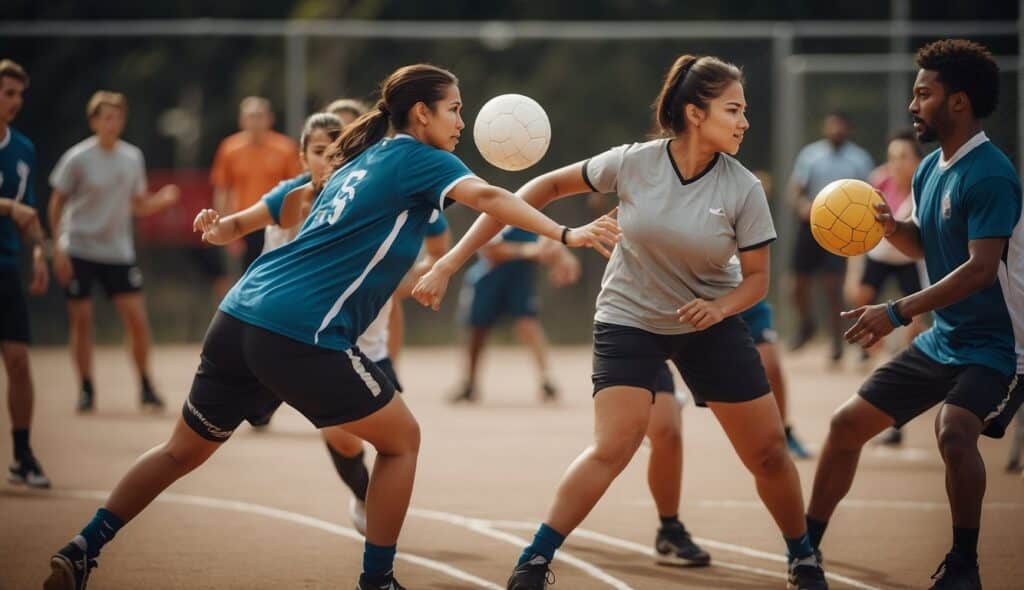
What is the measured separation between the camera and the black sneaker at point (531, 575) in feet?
17.8

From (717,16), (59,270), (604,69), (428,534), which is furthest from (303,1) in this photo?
(428,534)

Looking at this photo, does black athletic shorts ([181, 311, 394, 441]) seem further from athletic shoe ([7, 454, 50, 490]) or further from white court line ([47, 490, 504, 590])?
athletic shoe ([7, 454, 50, 490])

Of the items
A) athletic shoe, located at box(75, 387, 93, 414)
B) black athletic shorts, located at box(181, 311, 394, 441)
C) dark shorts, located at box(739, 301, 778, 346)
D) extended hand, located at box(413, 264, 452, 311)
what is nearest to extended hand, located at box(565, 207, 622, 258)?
extended hand, located at box(413, 264, 452, 311)

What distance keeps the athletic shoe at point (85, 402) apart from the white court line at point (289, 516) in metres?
3.67

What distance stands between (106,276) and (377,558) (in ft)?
22.7

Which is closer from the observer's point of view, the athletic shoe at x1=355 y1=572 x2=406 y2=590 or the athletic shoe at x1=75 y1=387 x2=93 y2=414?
the athletic shoe at x1=355 y1=572 x2=406 y2=590

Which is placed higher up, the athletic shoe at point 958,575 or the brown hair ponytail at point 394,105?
the brown hair ponytail at point 394,105

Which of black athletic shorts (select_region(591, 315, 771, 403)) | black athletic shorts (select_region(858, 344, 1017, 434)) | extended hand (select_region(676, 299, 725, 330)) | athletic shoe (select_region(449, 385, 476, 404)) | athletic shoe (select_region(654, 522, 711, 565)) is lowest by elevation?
athletic shoe (select_region(449, 385, 476, 404))

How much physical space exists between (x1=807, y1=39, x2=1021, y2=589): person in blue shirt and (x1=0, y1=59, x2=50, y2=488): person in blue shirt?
16.2 ft

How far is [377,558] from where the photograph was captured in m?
5.35

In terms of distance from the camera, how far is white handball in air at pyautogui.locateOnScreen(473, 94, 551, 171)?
586cm

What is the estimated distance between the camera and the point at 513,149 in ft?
19.2

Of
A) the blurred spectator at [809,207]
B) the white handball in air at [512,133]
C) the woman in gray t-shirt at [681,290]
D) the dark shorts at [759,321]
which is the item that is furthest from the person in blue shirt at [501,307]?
the woman in gray t-shirt at [681,290]

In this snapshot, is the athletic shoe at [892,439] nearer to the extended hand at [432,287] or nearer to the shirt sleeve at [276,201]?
the shirt sleeve at [276,201]
